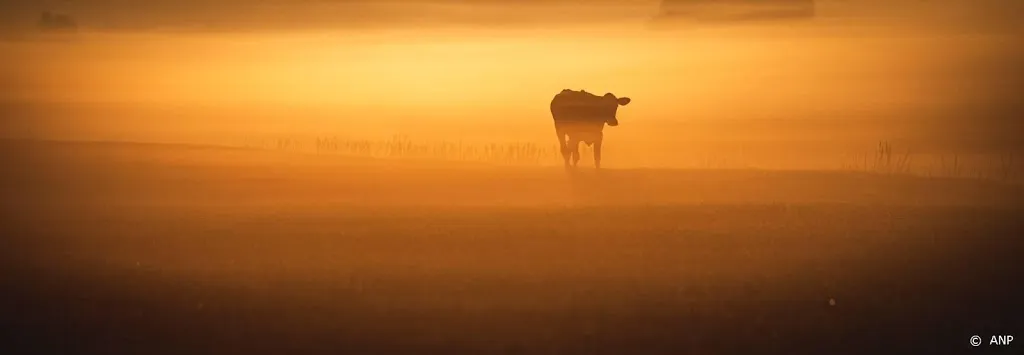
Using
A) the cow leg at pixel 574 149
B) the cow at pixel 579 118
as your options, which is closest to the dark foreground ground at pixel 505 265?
the cow leg at pixel 574 149

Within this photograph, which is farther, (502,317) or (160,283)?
(160,283)

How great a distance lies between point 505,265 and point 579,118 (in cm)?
607

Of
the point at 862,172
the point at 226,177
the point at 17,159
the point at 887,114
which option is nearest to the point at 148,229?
the point at 226,177

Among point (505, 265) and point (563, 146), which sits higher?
point (563, 146)

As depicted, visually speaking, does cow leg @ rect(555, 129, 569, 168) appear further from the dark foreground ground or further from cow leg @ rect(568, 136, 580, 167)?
the dark foreground ground

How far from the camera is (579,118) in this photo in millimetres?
13703

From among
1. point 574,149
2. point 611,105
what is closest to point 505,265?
point 574,149

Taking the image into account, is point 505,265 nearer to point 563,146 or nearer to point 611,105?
point 563,146

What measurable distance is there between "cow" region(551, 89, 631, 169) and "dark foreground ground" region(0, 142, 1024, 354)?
151cm

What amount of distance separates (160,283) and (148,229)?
2167mm

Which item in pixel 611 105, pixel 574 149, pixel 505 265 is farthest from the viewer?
pixel 611 105

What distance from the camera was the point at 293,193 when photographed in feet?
37.1

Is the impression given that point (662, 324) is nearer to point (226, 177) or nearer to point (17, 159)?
point (226, 177)

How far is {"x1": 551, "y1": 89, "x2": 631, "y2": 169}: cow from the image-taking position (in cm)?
1362
